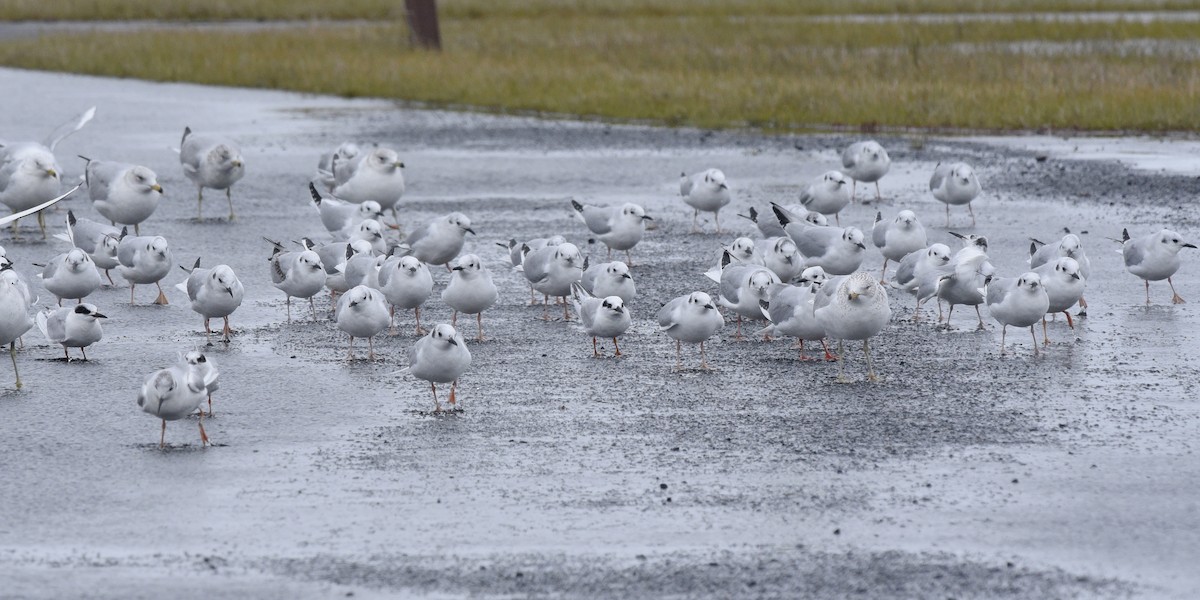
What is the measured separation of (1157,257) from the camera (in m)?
11.4

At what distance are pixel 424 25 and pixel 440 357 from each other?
81.5 ft

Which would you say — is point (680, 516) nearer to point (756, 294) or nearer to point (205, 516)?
point (205, 516)

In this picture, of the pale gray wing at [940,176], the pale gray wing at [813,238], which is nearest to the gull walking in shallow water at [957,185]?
the pale gray wing at [940,176]

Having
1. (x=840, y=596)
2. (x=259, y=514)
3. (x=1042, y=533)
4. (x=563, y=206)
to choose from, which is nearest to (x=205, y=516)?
(x=259, y=514)

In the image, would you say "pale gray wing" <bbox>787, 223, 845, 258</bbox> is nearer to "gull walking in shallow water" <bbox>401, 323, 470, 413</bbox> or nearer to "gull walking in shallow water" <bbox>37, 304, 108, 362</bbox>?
"gull walking in shallow water" <bbox>401, 323, 470, 413</bbox>

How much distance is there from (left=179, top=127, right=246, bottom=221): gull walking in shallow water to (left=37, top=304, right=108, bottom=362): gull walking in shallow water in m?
5.69

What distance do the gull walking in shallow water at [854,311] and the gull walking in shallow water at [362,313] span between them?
259cm

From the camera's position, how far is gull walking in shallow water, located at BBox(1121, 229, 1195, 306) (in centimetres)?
1134

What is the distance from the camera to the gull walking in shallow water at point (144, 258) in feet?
38.3

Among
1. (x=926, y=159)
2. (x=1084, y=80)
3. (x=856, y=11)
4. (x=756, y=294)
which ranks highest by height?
(x=856, y=11)

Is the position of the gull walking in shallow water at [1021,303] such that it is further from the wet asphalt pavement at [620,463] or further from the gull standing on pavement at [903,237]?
the gull standing on pavement at [903,237]

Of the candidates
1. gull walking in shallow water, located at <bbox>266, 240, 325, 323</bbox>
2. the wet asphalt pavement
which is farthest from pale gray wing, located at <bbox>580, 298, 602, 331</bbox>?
gull walking in shallow water, located at <bbox>266, 240, 325, 323</bbox>

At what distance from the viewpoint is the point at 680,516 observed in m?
6.96

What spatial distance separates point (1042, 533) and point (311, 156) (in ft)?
48.9
